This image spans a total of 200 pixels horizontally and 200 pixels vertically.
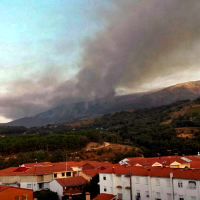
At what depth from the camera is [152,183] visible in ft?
95.2

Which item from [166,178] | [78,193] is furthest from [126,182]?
[78,193]

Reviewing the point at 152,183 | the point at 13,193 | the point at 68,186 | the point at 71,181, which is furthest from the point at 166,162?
the point at 13,193

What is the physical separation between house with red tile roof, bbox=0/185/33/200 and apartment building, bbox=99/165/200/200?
11.4 metres

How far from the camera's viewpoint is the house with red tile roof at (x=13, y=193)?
25141 mm

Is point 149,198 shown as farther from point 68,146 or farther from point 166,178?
point 68,146

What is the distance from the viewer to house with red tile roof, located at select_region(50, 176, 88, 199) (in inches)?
1534

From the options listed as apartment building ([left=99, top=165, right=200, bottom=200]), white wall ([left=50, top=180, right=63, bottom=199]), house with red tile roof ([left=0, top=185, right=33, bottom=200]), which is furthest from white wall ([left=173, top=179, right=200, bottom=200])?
white wall ([left=50, top=180, right=63, bottom=199])

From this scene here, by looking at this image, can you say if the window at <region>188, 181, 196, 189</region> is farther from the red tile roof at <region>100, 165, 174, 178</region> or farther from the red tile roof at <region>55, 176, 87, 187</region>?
the red tile roof at <region>55, 176, 87, 187</region>

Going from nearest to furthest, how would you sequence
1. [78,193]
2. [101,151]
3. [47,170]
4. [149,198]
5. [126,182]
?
[149,198]
[126,182]
[78,193]
[47,170]
[101,151]

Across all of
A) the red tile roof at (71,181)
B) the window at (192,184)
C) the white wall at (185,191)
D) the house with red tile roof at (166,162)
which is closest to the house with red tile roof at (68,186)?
the red tile roof at (71,181)

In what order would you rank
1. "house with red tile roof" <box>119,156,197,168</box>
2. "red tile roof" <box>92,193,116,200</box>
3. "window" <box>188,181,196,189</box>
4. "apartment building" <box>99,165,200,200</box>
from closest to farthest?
"window" <box>188,181,196,189</box> → "apartment building" <box>99,165,200,200</box> → "red tile roof" <box>92,193,116,200</box> → "house with red tile roof" <box>119,156,197,168</box>

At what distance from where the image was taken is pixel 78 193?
39594 millimetres

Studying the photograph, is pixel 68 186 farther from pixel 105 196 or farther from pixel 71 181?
pixel 105 196

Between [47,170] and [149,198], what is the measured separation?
2584 cm
